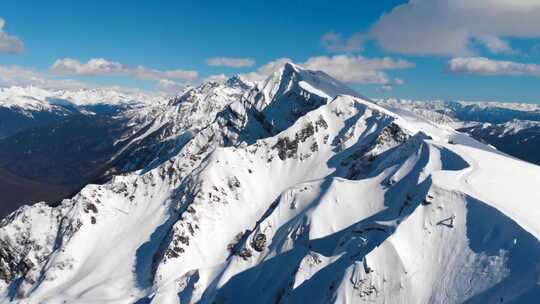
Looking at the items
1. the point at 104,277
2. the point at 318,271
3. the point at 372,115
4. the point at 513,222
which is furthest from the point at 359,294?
the point at 372,115

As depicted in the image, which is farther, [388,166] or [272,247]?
[388,166]

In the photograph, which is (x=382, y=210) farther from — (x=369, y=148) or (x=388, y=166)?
(x=369, y=148)

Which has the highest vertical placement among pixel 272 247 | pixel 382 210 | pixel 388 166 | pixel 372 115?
pixel 372 115

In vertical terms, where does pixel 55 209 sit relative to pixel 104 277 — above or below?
above

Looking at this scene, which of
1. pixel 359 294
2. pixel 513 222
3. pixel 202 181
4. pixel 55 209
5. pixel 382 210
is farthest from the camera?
pixel 55 209

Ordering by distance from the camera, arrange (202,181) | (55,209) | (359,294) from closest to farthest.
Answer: (359,294)
(202,181)
(55,209)

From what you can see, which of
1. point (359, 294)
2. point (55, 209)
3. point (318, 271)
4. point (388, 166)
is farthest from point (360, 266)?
point (55, 209)

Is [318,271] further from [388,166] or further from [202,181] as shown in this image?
[202,181]
